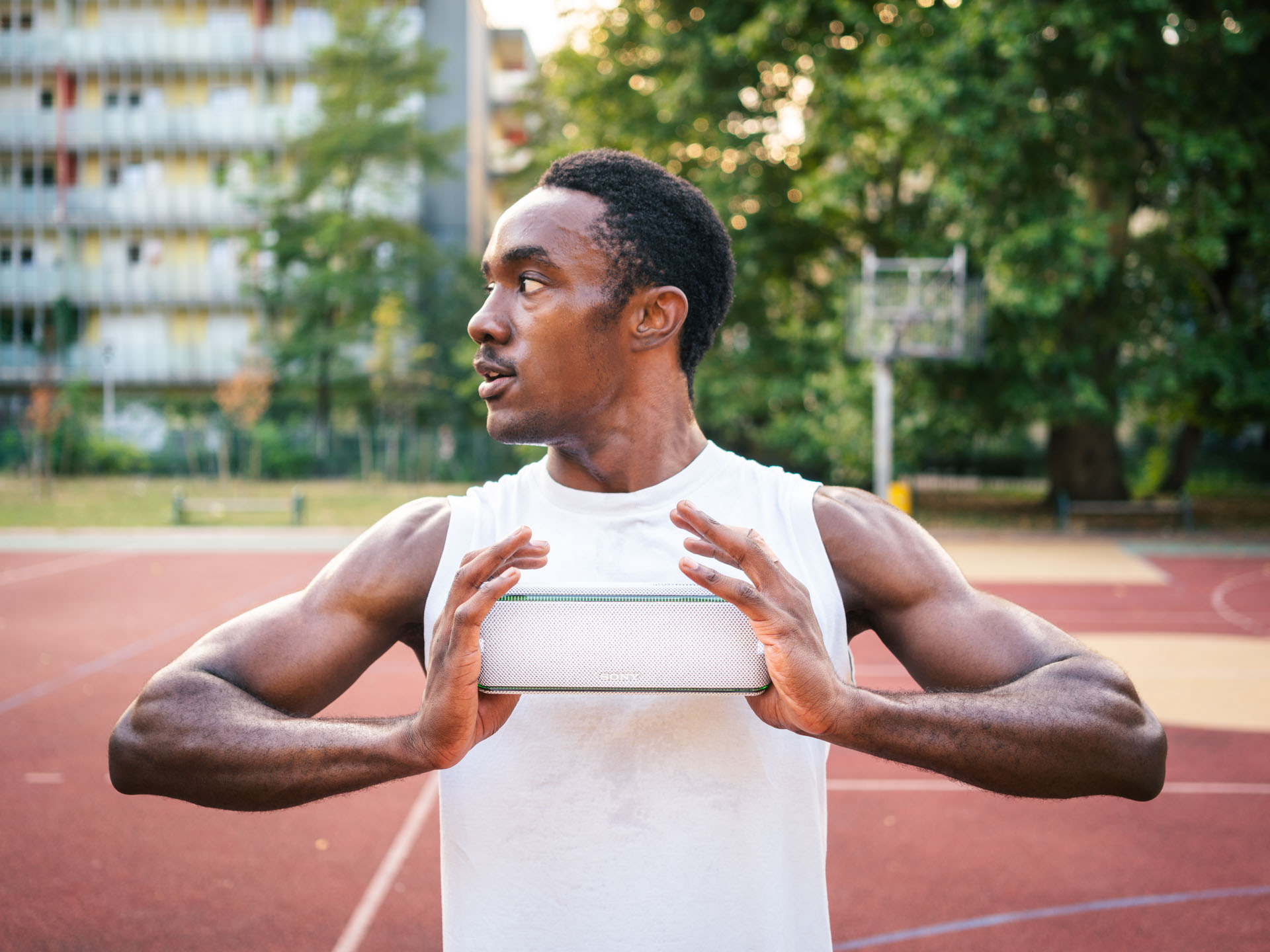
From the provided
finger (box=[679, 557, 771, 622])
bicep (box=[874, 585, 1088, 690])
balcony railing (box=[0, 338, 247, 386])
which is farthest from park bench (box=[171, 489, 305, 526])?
finger (box=[679, 557, 771, 622])

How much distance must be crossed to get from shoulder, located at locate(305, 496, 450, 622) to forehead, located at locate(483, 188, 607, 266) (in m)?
0.42

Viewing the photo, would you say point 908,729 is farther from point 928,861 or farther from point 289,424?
point 289,424

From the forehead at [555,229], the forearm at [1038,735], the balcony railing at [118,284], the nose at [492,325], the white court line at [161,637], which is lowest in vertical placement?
the white court line at [161,637]

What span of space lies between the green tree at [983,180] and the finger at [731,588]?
14075mm

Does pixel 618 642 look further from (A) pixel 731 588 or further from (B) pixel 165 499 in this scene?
(B) pixel 165 499

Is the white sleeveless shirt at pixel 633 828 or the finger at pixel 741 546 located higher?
the finger at pixel 741 546

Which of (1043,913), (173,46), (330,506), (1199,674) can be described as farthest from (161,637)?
(173,46)

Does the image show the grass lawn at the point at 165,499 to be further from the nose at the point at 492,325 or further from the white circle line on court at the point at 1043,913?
the nose at the point at 492,325

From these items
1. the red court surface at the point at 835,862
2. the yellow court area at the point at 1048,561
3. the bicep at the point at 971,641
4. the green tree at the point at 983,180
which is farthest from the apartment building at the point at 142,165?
the bicep at the point at 971,641

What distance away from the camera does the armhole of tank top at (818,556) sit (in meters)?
1.55

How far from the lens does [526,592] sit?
1158 mm

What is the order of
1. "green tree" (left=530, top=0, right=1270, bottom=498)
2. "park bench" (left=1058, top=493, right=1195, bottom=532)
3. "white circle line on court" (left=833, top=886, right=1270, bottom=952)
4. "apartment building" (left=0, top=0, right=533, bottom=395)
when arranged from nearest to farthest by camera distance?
1. "white circle line on court" (left=833, top=886, right=1270, bottom=952)
2. "green tree" (left=530, top=0, right=1270, bottom=498)
3. "park bench" (left=1058, top=493, right=1195, bottom=532)
4. "apartment building" (left=0, top=0, right=533, bottom=395)

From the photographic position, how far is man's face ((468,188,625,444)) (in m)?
1.51

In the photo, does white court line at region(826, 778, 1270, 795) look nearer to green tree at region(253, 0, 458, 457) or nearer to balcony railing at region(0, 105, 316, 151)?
green tree at region(253, 0, 458, 457)
